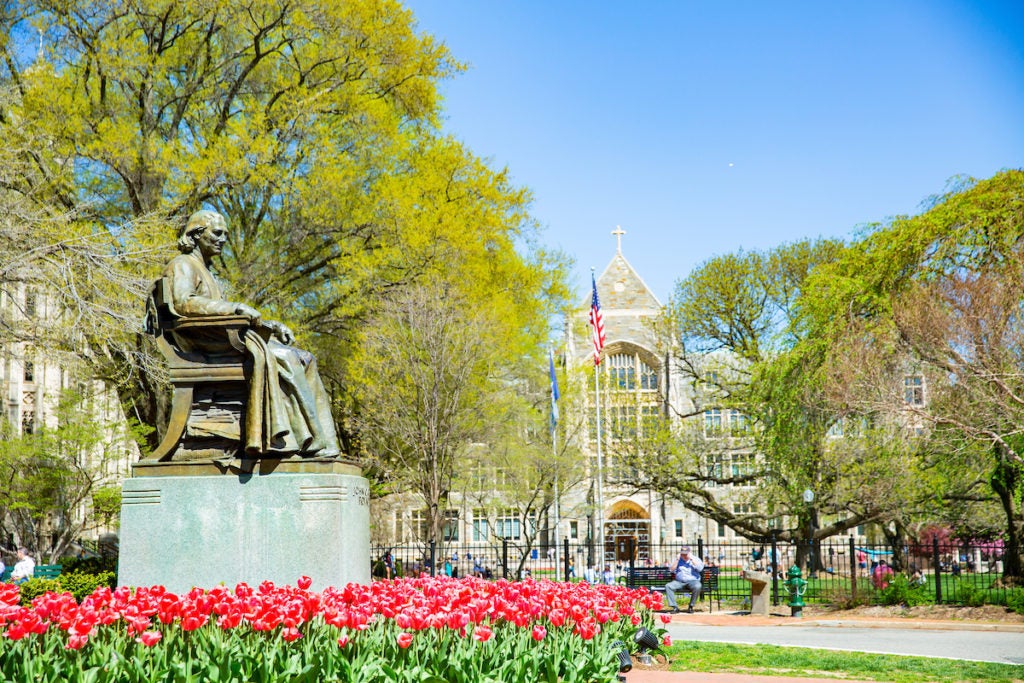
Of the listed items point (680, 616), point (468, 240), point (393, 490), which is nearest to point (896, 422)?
point (680, 616)

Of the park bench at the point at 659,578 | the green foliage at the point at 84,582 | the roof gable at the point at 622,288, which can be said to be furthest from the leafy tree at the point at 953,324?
the roof gable at the point at 622,288

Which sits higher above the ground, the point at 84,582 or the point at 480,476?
the point at 480,476

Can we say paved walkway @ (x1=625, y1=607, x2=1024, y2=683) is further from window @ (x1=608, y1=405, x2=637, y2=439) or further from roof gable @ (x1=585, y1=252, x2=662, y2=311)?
roof gable @ (x1=585, y1=252, x2=662, y2=311)

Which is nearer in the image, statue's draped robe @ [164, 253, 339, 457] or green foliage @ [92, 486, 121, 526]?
statue's draped robe @ [164, 253, 339, 457]

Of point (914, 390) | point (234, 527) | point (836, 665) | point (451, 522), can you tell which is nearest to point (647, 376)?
point (451, 522)

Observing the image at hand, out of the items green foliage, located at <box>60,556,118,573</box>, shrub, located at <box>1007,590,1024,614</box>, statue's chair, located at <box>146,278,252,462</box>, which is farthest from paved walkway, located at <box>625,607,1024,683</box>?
green foliage, located at <box>60,556,118,573</box>

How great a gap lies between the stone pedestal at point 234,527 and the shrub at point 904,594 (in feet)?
50.4

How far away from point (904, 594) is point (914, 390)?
4829mm

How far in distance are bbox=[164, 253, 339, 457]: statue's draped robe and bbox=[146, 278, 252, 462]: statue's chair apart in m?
0.07

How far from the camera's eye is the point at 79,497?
23.6 metres

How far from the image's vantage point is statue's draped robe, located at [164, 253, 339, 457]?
26.4 ft

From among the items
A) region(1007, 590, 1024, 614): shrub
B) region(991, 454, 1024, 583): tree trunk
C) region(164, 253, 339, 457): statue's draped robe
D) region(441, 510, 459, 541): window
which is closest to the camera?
region(164, 253, 339, 457): statue's draped robe

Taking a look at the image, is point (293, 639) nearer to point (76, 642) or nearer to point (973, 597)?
point (76, 642)

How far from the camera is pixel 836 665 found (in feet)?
34.9
